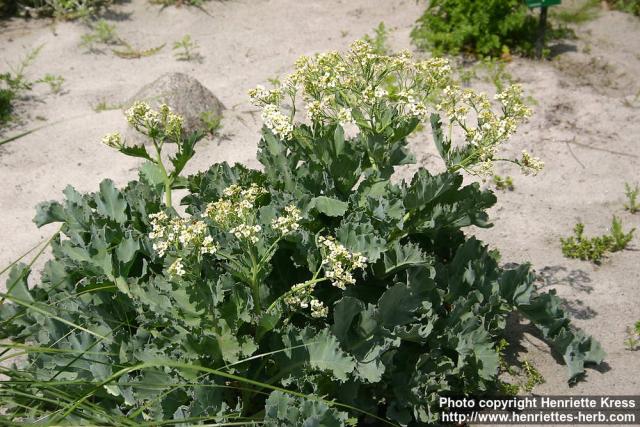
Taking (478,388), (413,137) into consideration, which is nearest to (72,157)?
(413,137)

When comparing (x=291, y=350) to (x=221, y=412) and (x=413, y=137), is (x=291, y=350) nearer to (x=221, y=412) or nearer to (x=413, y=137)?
(x=221, y=412)

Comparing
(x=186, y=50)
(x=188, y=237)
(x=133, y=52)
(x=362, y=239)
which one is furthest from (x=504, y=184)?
(x=133, y=52)

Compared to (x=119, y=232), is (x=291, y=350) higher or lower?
lower

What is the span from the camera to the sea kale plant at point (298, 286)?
8.92ft

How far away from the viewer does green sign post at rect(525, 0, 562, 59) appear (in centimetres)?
583

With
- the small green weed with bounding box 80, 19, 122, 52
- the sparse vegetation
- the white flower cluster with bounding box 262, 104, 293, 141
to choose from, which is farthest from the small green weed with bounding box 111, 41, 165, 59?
the white flower cluster with bounding box 262, 104, 293, 141

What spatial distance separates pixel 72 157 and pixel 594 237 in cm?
367

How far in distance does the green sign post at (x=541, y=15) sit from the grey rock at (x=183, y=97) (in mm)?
Result: 2724

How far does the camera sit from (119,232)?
3.30 meters

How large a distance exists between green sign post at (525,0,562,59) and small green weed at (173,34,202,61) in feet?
9.63

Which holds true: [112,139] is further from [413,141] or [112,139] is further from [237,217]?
[413,141]

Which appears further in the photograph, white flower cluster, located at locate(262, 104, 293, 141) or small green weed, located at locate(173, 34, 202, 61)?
small green weed, located at locate(173, 34, 202, 61)

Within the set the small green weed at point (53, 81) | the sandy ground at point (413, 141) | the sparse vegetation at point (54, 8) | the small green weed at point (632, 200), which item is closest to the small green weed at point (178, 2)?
the sandy ground at point (413, 141)

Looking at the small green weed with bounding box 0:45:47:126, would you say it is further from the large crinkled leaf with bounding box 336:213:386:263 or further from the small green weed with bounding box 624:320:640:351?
the small green weed with bounding box 624:320:640:351
